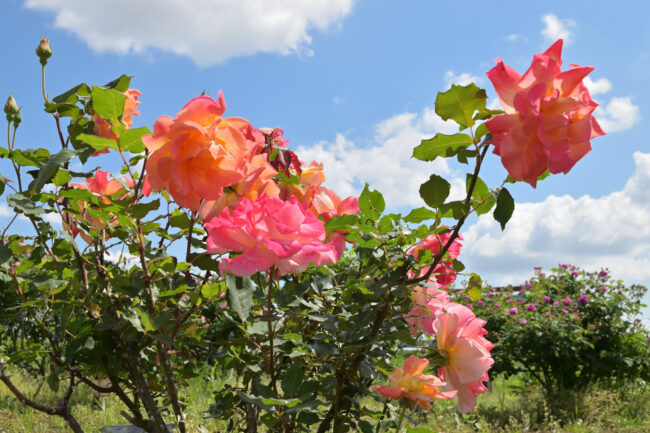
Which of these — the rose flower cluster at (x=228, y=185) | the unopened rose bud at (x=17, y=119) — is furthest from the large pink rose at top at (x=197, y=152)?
the unopened rose bud at (x=17, y=119)

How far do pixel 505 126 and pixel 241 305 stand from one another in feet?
1.57

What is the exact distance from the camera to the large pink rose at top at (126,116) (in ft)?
3.74

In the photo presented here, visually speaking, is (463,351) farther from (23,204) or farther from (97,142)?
(23,204)

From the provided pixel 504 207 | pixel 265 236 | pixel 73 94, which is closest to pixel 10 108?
pixel 73 94

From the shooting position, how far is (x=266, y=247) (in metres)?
0.73

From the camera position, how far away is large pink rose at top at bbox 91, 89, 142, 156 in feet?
3.74

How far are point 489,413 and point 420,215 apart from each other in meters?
4.38

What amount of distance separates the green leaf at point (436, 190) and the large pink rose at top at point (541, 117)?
135mm

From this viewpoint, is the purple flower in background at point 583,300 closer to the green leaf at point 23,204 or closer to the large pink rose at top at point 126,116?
the large pink rose at top at point 126,116

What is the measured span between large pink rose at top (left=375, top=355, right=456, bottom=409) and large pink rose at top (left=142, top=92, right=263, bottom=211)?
0.56 metres

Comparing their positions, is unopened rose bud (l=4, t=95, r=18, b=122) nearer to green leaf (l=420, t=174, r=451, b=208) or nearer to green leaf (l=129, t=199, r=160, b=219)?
green leaf (l=129, t=199, r=160, b=219)

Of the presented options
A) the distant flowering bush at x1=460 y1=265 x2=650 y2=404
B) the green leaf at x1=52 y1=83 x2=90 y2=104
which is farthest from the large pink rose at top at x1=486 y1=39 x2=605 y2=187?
the distant flowering bush at x1=460 y1=265 x2=650 y2=404

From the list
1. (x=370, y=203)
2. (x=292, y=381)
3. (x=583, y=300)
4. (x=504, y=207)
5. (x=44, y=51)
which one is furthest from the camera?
(x=583, y=300)

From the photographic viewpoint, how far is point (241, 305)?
86 cm
